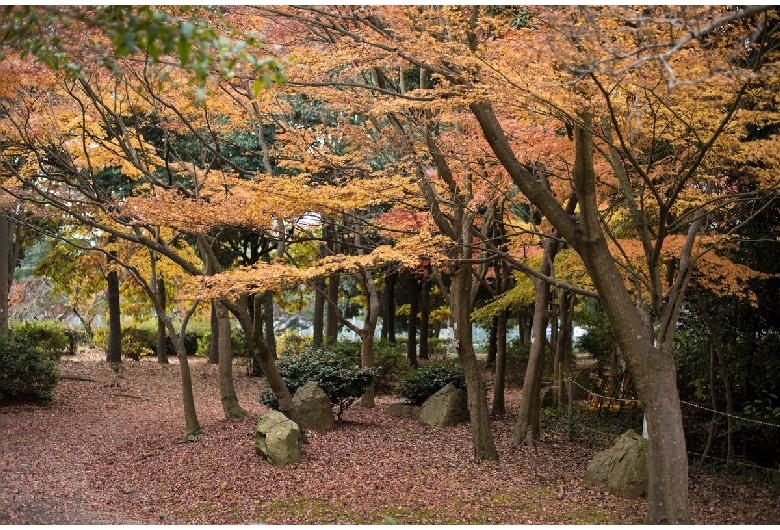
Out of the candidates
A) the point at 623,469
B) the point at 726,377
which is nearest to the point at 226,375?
the point at 623,469

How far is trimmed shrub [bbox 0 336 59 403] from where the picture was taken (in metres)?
11.4

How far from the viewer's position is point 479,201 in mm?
9062

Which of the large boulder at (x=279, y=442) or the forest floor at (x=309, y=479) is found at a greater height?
the large boulder at (x=279, y=442)

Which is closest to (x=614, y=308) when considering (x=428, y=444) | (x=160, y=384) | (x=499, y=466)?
(x=499, y=466)

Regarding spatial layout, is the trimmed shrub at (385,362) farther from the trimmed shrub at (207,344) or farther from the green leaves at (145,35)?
the green leaves at (145,35)

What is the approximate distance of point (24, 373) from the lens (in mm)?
11523

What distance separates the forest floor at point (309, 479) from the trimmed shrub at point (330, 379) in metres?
0.44

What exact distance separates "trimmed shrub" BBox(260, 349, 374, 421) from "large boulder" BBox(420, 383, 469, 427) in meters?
1.16

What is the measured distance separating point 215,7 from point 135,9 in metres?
3.39

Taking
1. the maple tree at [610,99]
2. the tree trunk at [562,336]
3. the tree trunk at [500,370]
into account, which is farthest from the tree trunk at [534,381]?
the maple tree at [610,99]

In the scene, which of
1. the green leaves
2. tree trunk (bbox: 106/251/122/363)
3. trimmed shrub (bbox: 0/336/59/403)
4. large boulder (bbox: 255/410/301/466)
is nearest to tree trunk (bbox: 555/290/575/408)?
large boulder (bbox: 255/410/301/466)

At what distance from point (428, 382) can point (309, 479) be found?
475cm

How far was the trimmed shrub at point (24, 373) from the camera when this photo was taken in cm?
1144

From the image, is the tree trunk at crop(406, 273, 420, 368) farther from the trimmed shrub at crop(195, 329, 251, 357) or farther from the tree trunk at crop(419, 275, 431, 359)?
the trimmed shrub at crop(195, 329, 251, 357)
